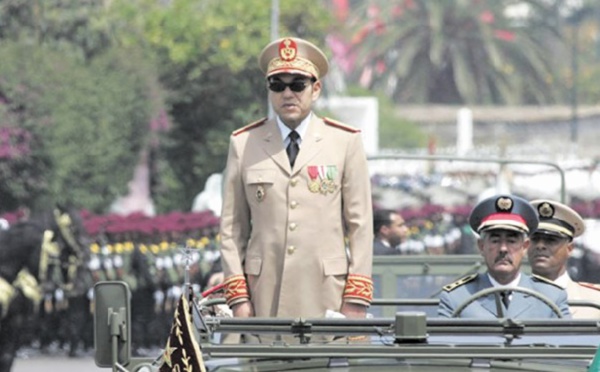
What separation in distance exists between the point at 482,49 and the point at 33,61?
174 feet

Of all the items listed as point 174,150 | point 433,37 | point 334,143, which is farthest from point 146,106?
point 433,37

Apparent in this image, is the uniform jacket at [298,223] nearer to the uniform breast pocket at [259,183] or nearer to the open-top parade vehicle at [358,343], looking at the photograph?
the uniform breast pocket at [259,183]

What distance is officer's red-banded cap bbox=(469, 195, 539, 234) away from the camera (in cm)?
786

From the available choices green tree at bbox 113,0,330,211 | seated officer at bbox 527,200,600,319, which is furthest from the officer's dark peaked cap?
green tree at bbox 113,0,330,211

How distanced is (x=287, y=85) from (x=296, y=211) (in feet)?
1.55

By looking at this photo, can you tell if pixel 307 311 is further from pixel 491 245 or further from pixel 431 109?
pixel 431 109

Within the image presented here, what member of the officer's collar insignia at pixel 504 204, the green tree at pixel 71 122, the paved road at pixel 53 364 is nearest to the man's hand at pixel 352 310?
the officer's collar insignia at pixel 504 204

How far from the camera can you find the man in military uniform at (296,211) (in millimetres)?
8031

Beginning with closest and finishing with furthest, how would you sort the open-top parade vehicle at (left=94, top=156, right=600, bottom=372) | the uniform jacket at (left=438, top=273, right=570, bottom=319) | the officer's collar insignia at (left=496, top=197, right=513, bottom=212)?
the open-top parade vehicle at (left=94, top=156, right=600, bottom=372)
the uniform jacket at (left=438, top=273, right=570, bottom=319)
the officer's collar insignia at (left=496, top=197, right=513, bottom=212)

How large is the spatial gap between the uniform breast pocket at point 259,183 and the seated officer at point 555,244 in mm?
1690

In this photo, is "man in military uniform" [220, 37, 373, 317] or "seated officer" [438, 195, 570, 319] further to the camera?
"man in military uniform" [220, 37, 373, 317]

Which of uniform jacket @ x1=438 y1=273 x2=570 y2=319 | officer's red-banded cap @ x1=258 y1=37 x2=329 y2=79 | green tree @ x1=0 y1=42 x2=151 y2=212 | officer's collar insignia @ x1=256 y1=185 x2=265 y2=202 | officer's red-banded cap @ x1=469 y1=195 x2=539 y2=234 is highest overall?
green tree @ x1=0 y1=42 x2=151 y2=212

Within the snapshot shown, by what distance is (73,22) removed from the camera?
152ft

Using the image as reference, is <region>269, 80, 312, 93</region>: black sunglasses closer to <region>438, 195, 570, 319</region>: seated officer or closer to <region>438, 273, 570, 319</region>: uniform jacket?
<region>438, 195, 570, 319</region>: seated officer
